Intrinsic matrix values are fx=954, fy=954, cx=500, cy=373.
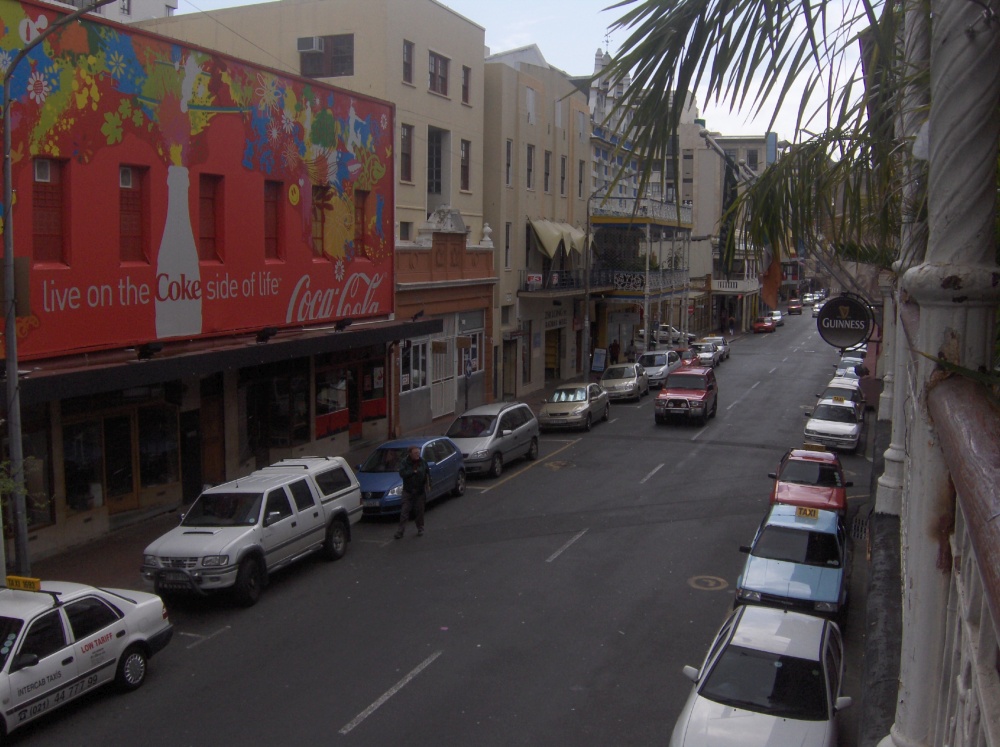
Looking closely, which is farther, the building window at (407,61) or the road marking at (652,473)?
the building window at (407,61)

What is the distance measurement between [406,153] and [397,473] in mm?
13317

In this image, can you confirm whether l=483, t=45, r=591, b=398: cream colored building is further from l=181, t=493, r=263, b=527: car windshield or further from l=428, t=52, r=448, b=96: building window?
l=181, t=493, r=263, b=527: car windshield

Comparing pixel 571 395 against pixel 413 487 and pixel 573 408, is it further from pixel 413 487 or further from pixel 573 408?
pixel 413 487

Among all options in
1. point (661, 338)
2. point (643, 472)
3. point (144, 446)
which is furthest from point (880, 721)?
point (661, 338)

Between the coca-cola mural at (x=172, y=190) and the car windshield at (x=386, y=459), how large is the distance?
157 inches

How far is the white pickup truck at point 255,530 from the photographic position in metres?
13.9

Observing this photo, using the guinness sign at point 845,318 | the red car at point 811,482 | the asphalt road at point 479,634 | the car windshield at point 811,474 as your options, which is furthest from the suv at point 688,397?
Result: the guinness sign at point 845,318

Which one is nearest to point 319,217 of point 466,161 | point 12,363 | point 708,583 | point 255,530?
point 255,530

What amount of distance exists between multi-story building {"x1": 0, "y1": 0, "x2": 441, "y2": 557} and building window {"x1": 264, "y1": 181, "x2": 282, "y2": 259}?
0.05m

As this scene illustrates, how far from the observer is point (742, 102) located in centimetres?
421

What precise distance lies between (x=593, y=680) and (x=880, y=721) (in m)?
5.86

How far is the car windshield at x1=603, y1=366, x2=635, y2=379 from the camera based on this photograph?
4043 cm

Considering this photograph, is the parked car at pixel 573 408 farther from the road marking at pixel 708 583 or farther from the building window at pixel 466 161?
the road marking at pixel 708 583

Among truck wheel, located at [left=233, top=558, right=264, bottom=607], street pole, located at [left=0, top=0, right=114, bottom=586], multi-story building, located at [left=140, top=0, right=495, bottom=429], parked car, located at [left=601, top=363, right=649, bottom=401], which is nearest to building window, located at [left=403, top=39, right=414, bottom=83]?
multi-story building, located at [left=140, top=0, right=495, bottom=429]
